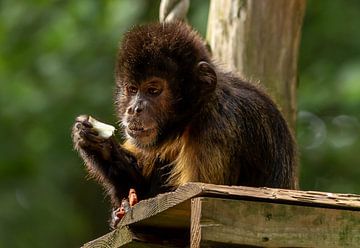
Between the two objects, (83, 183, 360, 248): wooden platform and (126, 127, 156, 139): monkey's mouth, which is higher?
(126, 127, 156, 139): monkey's mouth

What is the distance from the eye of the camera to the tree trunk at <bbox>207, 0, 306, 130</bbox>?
313 inches

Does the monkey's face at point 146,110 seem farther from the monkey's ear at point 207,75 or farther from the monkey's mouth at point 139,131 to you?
the monkey's ear at point 207,75

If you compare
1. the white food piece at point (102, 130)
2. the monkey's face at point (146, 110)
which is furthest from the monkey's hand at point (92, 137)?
the monkey's face at point (146, 110)

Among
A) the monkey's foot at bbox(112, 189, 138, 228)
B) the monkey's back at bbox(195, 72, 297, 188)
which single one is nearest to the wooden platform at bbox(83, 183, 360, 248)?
the monkey's foot at bbox(112, 189, 138, 228)

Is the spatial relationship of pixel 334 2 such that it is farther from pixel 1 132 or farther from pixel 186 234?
pixel 186 234

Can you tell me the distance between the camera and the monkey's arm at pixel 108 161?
707cm

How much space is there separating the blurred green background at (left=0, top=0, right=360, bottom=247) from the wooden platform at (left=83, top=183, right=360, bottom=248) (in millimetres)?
7391

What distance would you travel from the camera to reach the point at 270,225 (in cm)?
536

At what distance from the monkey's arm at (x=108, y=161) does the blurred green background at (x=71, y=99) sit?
5744 millimetres

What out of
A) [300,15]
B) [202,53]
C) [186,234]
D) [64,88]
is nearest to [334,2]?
[64,88]

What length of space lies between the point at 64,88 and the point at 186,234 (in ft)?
26.3

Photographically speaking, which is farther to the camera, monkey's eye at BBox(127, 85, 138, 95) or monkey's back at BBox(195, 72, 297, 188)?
monkey's eye at BBox(127, 85, 138, 95)

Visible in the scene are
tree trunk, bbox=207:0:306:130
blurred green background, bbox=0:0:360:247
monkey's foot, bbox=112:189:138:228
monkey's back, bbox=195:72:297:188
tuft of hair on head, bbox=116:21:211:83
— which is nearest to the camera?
monkey's foot, bbox=112:189:138:228

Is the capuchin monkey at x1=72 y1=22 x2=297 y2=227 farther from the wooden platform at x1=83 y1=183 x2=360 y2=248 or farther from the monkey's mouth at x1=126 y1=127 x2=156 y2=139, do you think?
the wooden platform at x1=83 y1=183 x2=360 y2=248
